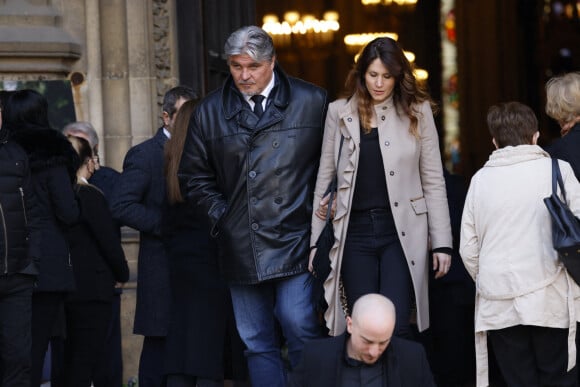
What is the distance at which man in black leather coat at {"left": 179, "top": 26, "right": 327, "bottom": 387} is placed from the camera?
7.53m

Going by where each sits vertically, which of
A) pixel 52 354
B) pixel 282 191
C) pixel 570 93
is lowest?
pixel 52 354

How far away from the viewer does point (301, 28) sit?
22.1 m

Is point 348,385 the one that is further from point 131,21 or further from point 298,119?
point 131,21

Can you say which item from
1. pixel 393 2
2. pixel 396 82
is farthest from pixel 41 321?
pixel 393 2

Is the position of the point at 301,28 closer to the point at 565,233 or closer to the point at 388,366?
the point at 565,233

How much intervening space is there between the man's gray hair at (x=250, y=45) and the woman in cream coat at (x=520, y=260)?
1.23 metres

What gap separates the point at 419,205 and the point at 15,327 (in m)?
2.36

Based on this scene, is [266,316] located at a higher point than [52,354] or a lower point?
higher

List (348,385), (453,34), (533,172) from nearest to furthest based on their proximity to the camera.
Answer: (348,385), (533,172), (453,34)

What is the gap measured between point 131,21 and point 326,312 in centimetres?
412

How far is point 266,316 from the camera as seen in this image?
7695mm

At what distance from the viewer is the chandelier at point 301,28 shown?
21.6m

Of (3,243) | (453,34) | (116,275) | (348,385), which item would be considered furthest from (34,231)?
(453,34)

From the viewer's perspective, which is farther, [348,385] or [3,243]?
[3,243]
